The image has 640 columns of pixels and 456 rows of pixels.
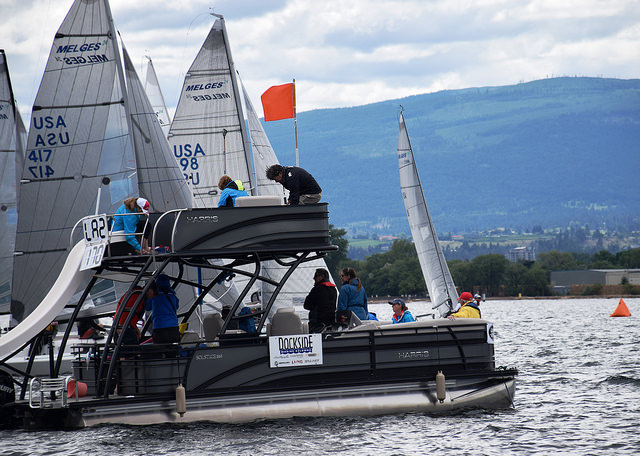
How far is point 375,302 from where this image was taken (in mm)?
160750

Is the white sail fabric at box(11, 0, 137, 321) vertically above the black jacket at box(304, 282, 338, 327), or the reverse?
the white sail fabric at box(11, 0, 137, 321)

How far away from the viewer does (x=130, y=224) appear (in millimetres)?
15141

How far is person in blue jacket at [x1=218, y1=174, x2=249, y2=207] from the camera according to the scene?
15062 mm

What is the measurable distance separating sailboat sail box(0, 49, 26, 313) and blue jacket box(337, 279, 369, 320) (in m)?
14.2

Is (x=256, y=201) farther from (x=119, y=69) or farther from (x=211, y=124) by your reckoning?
(x=211, y=124)

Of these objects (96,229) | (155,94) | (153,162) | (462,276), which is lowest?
(96,229)

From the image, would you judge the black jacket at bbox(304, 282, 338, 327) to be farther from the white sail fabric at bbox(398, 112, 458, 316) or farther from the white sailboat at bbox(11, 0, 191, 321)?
the white sail fabric at bbox(398, 112, 458, 316)

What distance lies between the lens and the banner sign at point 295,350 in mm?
14312

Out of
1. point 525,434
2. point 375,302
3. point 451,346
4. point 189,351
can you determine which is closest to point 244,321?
point 189,351

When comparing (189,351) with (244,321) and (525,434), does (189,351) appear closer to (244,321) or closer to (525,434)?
(244,321)

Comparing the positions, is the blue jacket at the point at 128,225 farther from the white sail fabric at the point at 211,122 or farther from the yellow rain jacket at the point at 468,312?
the white sail fabric at the point at 211,122

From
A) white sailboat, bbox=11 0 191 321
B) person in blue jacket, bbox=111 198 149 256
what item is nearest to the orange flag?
white sailboat, bbox=11 0 191 321

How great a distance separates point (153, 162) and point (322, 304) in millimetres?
10918

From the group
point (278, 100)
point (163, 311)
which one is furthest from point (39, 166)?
point (163, 311)
